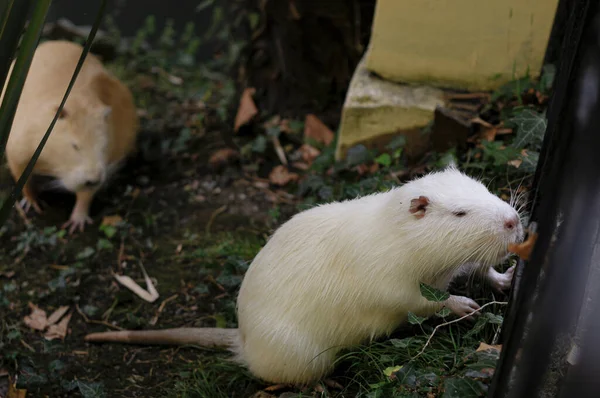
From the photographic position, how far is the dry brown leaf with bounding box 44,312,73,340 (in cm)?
331

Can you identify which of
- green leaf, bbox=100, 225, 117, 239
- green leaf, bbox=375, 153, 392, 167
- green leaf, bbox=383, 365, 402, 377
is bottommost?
green leaf, bbox=100, 225, 117, 239

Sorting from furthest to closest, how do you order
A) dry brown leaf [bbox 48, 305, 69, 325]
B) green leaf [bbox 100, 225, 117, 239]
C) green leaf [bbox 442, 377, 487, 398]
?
1. green leaf [bbox 100, 225, 117, 239]
2. dry brown leaf [bbox 48, 305, 69, 325]
3. green leaf [bbox 442, 377, 487, 398]

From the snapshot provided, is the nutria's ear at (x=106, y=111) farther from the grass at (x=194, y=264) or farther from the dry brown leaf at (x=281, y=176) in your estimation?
the dry brown leaf at (x=281, y=176)

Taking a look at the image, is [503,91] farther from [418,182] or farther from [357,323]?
[357,323]

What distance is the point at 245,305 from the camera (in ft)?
8.69

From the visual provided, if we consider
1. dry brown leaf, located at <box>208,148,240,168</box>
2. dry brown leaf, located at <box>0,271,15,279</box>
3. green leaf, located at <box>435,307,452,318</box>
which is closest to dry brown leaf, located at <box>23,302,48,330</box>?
dry brown leaf, located at <box>0,271,15,279</box>

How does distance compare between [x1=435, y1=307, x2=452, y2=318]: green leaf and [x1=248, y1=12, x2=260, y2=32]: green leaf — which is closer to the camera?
[x1=435, y1=307, x2=452, y2=318]: green leaf

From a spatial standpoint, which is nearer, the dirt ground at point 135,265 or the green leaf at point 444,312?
the green leaf at point 444,312

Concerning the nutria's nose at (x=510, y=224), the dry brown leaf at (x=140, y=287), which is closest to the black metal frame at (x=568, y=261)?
the nutria's nose at (x=510, y=224)

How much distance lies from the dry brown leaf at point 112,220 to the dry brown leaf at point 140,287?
18.7 inches

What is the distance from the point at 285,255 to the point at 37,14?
1.24 m

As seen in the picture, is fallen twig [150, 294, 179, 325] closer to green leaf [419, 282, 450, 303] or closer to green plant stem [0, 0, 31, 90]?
green leaf [419, 282, 450, 303]

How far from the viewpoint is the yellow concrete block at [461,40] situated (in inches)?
135

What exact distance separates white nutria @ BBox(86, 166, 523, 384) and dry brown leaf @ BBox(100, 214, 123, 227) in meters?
1.66
